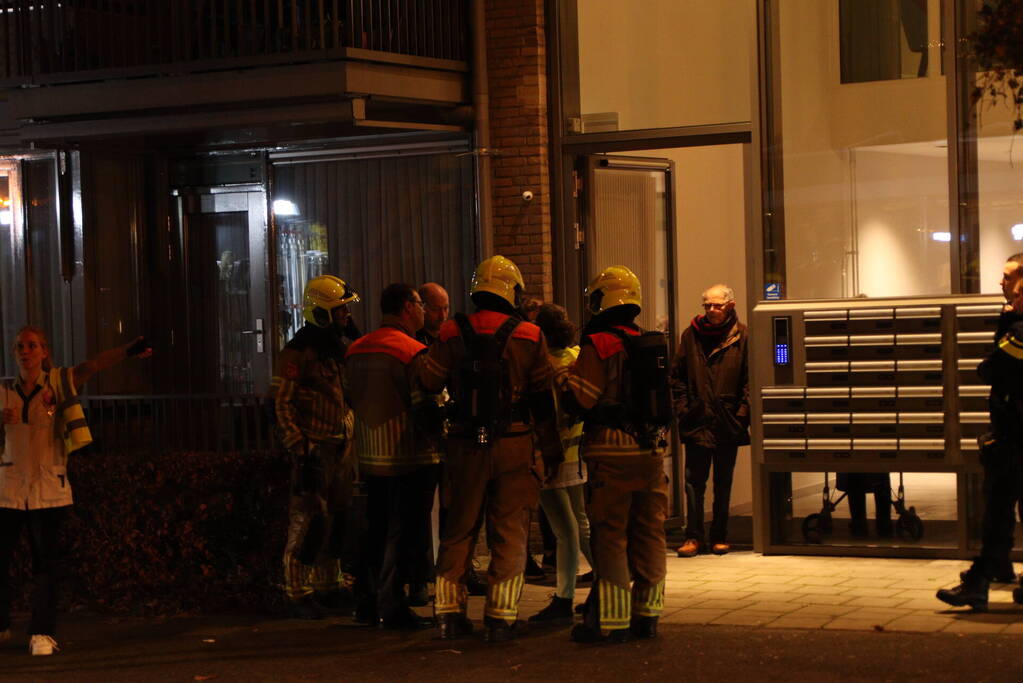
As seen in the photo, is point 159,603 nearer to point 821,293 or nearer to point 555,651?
point 555,651

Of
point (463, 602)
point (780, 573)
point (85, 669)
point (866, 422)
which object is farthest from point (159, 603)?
point (866, 422)

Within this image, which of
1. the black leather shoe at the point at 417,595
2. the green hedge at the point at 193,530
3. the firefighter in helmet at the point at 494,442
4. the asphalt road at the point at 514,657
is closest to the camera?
the asphalt road at the point at 514,657

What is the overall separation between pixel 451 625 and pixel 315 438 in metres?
1.58

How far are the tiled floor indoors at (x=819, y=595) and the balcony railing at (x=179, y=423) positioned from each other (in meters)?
2.70

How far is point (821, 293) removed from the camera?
11.5 meters

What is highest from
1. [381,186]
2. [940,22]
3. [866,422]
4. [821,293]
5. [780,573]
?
[940,22]

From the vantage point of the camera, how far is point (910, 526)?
1114cm

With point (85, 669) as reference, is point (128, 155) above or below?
above

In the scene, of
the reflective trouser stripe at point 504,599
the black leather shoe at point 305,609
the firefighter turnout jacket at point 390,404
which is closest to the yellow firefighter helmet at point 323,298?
the firefighter turnout jacket at point 390,404

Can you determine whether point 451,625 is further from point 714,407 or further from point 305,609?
point 714,407

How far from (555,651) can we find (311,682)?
1367 millimetres

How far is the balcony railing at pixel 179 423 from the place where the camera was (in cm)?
1187

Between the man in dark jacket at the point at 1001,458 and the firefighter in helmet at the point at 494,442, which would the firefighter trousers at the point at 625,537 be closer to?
the firefighter in helmet at the point at 494,442

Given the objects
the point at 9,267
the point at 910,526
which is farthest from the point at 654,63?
the point at 9,267
